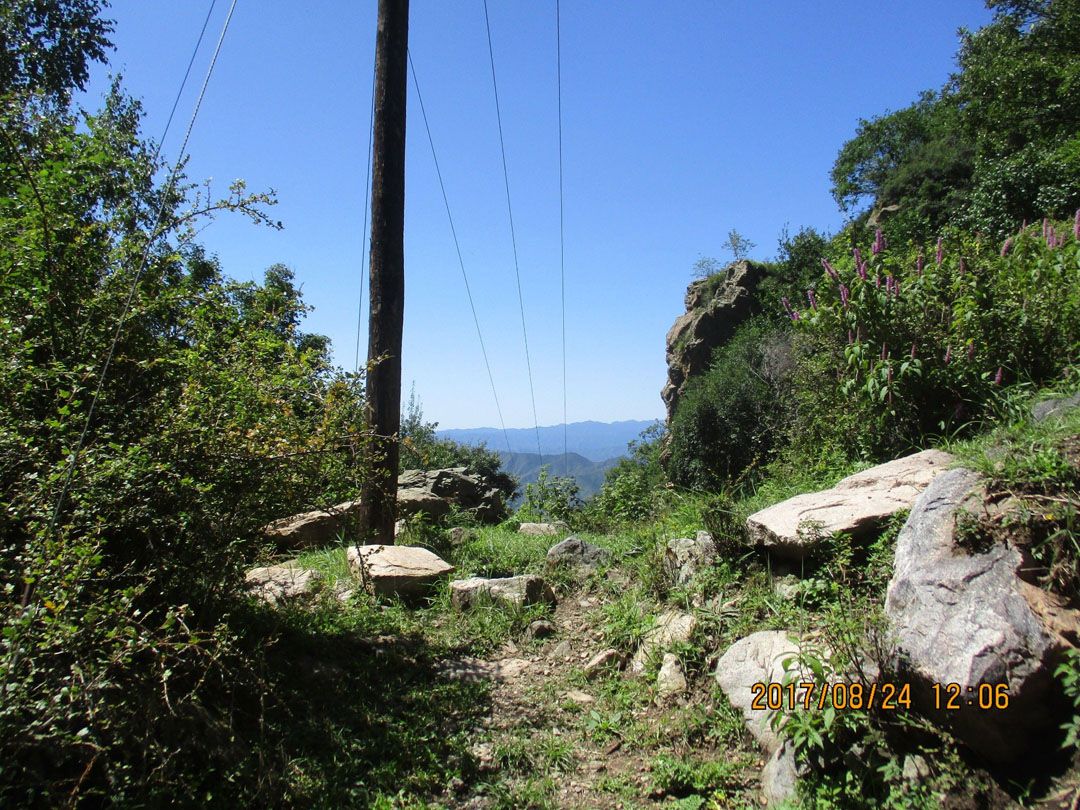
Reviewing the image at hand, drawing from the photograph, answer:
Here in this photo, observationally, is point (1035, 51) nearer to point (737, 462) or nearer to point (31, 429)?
point (737, 462)

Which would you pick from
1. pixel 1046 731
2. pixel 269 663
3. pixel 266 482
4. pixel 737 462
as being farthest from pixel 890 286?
pixel 737 462

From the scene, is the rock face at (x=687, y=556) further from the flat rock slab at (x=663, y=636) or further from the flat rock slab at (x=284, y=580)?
the flat rock slab at (x=284, y=580)

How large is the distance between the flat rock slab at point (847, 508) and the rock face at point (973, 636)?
0.68 meters

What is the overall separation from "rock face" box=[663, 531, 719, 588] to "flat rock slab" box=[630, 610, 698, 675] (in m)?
0.35

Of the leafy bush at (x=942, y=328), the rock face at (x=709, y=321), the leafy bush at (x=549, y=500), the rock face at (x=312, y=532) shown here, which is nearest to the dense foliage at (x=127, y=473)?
the rock face at (x=312, y=532)

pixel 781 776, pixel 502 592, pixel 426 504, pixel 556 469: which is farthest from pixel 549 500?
pixel 556 469

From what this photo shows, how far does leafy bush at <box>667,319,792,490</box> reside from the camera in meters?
13.4

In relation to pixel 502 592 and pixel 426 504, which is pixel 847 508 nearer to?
pixel 502 592

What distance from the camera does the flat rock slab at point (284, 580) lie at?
4.12m

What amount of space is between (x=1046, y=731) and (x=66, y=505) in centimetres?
370

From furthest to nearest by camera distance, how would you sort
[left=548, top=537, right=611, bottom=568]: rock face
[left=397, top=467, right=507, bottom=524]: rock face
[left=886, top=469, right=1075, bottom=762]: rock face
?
1. [left=397, top=467, right=507, bottom=524]: rock face
2. [left=548, top=537, right=611, bottom=568]: rock face
3. [left=886, top=469, right=1075, bottom=762]: rock face

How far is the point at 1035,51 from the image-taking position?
16125 millimetres

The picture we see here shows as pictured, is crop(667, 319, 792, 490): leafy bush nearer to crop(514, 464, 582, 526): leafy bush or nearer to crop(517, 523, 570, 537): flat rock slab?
crop(514, 464, 582, 526): leafy bush
